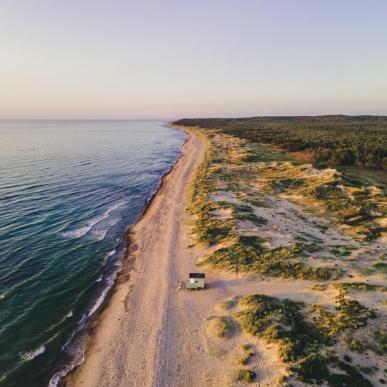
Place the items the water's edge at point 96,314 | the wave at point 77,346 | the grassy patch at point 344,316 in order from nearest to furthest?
the wave at point 77,346, the water's edge at point 96,314, the grassy patch at point 344,316

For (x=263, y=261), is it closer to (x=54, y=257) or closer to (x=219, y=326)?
(x=219, y=326)

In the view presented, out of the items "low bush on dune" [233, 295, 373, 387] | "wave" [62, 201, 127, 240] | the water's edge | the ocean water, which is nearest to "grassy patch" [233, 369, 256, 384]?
"low bush on dune" [233, 295, 373, 387]

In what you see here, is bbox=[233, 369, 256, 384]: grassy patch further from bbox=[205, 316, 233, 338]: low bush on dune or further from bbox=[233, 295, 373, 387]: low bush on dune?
bbox=[205, 316, 233, 338]: low bush on dune

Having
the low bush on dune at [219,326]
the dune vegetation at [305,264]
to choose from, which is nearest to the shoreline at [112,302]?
the low bush on dune at [219,326]

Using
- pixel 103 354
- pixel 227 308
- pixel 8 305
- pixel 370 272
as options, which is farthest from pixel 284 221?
pixel 8 305

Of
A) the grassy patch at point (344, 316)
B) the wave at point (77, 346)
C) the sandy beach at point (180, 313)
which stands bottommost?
the wave at point (77, 346)

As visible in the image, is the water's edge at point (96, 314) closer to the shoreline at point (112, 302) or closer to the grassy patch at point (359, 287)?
the shoreline at point (112, 302)

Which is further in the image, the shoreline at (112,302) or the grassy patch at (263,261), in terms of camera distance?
the grassy patch at (263,261)

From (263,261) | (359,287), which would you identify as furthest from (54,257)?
(359,287)

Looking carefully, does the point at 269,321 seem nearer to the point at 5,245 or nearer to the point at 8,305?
the point at 8,305
